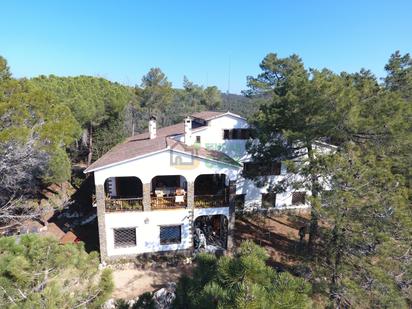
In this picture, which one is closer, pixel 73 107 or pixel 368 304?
pixel 368 304

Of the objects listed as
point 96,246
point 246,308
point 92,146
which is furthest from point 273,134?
point 92,146

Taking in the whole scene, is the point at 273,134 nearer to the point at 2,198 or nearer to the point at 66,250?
the point at 66,250

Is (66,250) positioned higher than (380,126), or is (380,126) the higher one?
(380,126)

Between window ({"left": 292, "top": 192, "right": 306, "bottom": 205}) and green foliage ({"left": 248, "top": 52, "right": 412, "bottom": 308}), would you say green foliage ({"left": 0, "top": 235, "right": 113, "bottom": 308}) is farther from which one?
window ({"left": 292, "top": 192, "right": 306, "bottom": 205})

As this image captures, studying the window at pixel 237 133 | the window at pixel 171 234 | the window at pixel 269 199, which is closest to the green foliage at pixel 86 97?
the window at pixel 237 133

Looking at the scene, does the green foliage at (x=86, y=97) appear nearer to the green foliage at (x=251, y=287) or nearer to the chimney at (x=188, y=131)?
the chimney at (x=188, y=131)

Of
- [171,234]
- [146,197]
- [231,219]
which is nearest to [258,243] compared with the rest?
[231,219]
